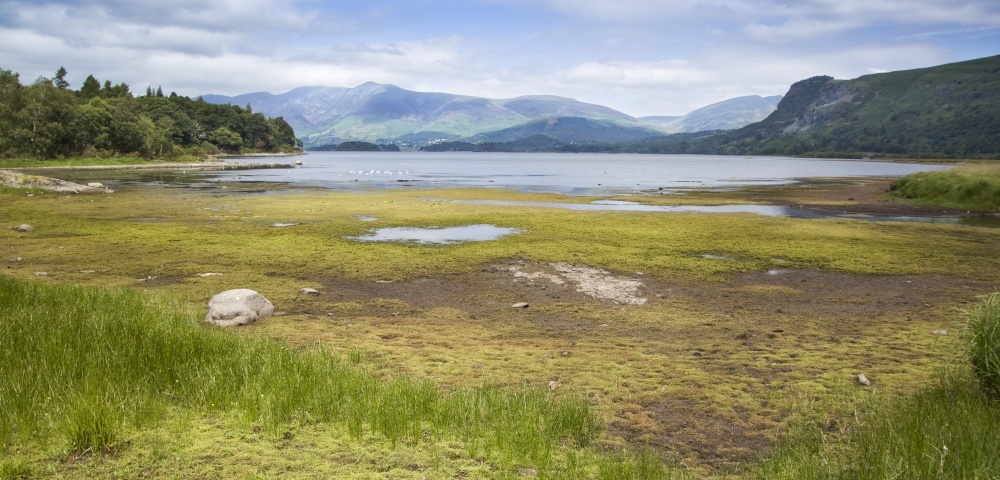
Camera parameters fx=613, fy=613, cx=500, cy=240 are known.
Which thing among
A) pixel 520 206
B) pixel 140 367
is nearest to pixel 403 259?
pixel 140 367

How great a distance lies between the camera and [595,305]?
16078mm

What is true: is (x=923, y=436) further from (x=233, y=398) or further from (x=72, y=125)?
(x=72, y=125)

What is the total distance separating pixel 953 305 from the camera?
51.9ft

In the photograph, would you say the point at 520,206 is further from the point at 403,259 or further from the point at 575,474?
Result: the point at 575,474

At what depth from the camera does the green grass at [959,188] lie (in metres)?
42.6

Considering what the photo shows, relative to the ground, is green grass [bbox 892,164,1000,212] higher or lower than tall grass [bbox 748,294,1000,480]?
higher

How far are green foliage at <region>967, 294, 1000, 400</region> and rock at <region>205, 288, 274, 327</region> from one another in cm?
1281

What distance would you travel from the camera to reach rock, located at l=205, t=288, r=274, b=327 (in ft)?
43.1

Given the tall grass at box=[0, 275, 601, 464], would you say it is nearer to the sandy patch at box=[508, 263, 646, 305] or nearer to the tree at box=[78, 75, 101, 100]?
the sandy patch at box=[508, 263, 646, 305]

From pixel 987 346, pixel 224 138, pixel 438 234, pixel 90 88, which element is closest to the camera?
pixel 987 346

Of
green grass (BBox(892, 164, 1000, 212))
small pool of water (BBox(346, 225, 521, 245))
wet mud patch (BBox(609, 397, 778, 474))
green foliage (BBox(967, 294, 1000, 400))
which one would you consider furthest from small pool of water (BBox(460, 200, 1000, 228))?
wet mud patch (BBox(609, 397, 778, 474))

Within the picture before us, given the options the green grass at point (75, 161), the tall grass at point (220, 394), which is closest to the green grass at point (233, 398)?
the tall grass at point (220, 394)

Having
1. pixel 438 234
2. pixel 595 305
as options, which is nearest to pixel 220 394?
pixel 595 305

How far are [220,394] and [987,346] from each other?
9.84 meters
